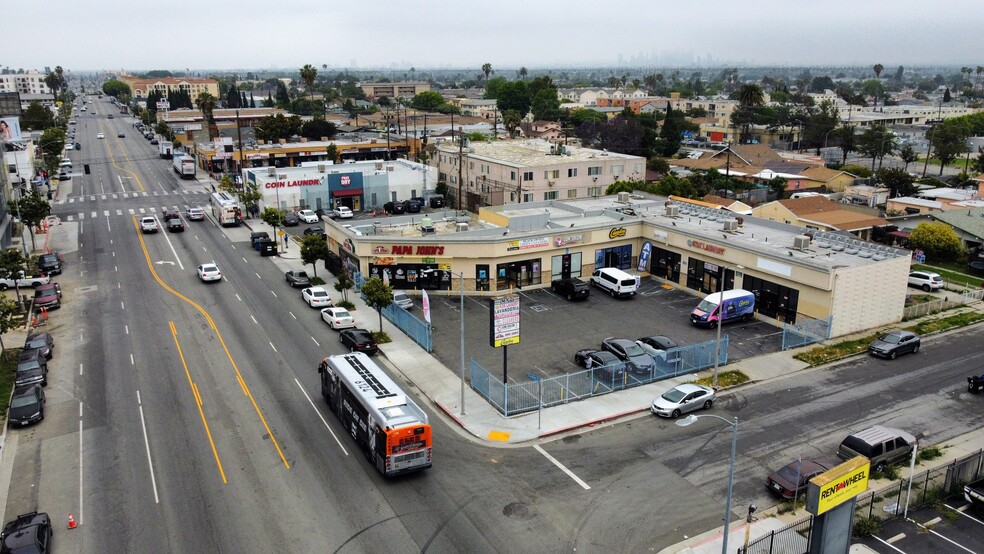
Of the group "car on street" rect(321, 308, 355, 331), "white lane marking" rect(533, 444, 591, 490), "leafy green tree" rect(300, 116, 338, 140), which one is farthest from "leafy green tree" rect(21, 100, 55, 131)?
"white lane marking" rect(533, 444, 591, 490)

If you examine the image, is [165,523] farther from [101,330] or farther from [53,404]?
[101,330]

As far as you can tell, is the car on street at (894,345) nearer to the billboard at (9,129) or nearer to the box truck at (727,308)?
the box truck at (727,308)

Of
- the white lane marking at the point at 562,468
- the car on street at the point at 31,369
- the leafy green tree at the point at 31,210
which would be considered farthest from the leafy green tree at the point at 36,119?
the white lane marking at the point at 562,468

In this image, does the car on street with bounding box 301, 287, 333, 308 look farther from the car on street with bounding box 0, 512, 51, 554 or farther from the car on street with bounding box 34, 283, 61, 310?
the car on street with bounding box 0, 512, 51, 554

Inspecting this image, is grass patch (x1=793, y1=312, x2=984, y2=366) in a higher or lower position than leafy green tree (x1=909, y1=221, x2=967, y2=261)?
lower

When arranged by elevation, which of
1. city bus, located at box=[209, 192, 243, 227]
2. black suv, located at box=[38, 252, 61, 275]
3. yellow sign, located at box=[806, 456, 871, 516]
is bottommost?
black suv, located at box=[38, 252, 61, 275]

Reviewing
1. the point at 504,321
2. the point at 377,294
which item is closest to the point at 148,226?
the point at 377,294

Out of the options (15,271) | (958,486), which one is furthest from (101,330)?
(958,486)
